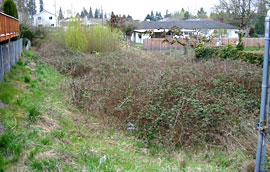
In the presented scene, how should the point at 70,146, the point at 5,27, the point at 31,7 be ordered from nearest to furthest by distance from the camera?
the point at 70,146 < the point at 5,27 < the point at 31,7

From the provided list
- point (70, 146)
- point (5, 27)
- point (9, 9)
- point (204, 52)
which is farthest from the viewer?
point (204, 52)

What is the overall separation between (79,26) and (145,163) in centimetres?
1692

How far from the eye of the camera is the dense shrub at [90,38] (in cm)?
1959

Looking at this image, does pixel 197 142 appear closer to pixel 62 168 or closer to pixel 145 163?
pixel 145 163

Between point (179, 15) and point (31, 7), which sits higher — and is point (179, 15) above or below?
above

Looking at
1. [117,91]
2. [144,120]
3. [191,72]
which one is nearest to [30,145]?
[144,120]

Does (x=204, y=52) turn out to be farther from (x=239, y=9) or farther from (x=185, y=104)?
(x=239, y=9)

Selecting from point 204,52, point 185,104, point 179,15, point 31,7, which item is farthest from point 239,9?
point 179,15

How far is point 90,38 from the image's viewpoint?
19.8 m

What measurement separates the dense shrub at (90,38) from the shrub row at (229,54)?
671 centimetres

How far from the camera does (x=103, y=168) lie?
4148mm

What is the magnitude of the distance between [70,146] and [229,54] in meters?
11.0

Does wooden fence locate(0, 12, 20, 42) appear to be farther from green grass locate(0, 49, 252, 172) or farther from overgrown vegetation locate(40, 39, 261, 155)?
overgrown vegetation locate(40, 39, 261, 155)

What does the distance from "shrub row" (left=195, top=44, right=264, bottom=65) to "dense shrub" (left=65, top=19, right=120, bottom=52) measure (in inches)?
264
